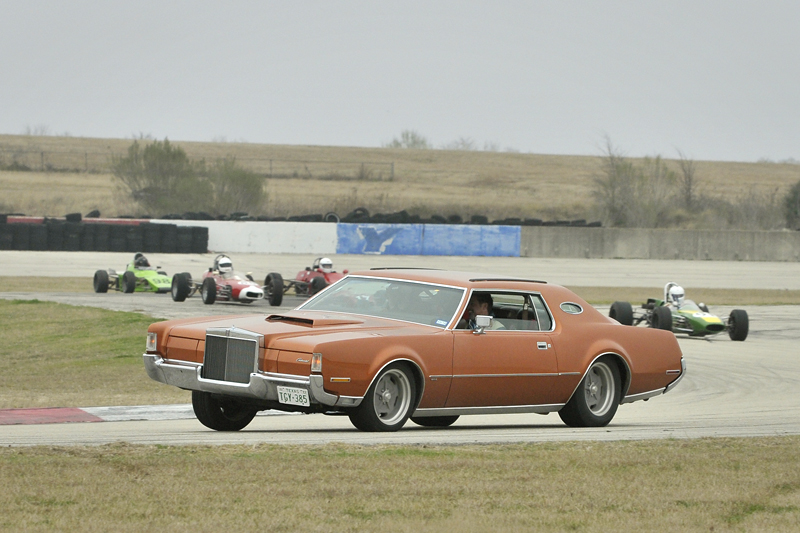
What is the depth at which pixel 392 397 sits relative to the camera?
9227mm

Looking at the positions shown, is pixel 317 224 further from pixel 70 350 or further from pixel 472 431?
pixel 472 431

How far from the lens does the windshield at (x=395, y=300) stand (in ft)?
32.2

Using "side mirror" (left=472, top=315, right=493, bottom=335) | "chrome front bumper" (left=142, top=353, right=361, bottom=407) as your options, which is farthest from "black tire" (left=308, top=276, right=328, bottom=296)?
"chrome front bumper" (left=142, top=353, right=361, bottom=407)

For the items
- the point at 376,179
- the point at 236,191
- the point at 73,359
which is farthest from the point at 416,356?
the point at 376,179

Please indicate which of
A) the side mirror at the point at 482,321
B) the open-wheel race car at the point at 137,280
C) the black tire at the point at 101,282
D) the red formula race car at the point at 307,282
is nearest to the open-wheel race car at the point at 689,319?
the red formula race car at the point at 307,282

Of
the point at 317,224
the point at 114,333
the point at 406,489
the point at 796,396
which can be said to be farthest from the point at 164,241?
the point at 406,489

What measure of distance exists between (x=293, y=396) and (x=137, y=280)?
27046mm

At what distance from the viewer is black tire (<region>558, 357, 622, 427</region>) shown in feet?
34.4

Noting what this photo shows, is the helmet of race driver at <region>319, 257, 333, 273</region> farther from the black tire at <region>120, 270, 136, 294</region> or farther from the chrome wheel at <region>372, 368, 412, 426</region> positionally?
the chrome wheel at <region>372, 368, 412, 426</region>

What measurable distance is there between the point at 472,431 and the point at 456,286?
1.27 metres

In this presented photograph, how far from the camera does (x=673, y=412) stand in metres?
12.8

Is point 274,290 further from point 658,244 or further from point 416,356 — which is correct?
point 658,244

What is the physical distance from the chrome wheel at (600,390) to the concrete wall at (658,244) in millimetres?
39439

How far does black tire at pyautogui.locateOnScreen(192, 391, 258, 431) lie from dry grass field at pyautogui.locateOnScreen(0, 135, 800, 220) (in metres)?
57.5
